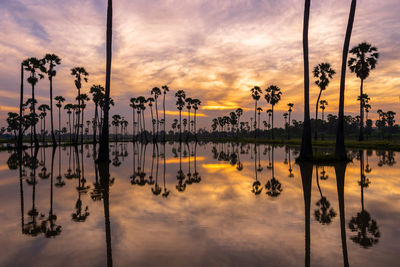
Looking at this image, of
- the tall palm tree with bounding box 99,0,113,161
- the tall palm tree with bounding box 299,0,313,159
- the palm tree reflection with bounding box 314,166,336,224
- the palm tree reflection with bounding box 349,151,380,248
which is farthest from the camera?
the tall palm tree with bounding box 99,0,113,161

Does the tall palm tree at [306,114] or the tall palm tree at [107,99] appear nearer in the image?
the tall palm tree at [306,114]

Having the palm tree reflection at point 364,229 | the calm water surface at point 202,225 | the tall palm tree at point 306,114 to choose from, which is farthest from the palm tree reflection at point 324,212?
the tall palm tree at point 306,114

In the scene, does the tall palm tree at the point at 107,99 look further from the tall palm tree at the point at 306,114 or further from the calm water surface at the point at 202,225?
the tall palm tree at the point at 306,114

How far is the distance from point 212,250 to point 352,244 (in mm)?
3180

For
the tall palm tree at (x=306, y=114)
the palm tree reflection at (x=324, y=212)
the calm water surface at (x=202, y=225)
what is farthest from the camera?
the tall palm tree at (x=306, y=114)

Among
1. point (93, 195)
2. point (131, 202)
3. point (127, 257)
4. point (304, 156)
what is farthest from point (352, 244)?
point (304, 156)

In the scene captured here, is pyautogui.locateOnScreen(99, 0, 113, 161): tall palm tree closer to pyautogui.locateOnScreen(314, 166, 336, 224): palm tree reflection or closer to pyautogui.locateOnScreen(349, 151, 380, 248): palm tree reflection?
pyautogui.locateOnScreen(314, 166, 336, 224): palm tree reflection

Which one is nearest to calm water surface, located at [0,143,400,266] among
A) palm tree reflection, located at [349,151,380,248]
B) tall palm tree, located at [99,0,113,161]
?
palm tree reflection, located at [349,151,380,248]

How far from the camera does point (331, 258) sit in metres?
5.10

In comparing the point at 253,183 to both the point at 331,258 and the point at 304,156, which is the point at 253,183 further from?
the point at 304,156

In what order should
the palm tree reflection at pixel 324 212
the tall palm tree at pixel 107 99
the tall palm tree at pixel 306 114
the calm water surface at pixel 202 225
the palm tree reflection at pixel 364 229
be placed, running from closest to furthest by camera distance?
the calm water surface at pixel 202 225 < the palm tree reflection at pixel 364 229 < the palm tree reflection at pixel 324 212 < the tall palm tree at pixel 306 114 < the tall palm tree at pixel 107 99

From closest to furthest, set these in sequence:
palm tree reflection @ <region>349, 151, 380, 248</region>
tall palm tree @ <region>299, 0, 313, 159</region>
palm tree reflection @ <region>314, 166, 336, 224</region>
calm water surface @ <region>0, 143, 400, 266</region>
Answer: calm water surface @ <region>0, 143, 400, 266</region>
palm tree reflection @ <region>349, 151, 380, 248</region>
palm tree reflection @ <region>314, 166, 336, 224</region>
tall palm tree @ <region>299, 0, 313, 159</region>

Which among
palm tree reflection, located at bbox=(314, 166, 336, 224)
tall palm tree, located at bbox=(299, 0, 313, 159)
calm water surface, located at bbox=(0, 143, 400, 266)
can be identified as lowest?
calm water surface, located at bbox=(0, 143, 400, 266)

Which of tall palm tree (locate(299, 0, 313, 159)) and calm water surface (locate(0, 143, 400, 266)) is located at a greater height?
tall palm tree (locate(299, 0, 313, 159))
